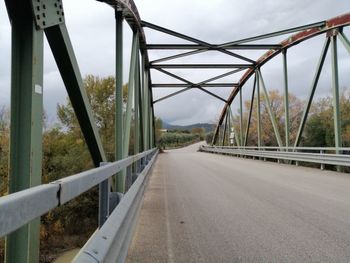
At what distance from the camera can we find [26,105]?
2551 mm

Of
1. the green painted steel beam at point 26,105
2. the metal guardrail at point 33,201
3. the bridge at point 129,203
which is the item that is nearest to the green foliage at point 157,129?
the bridge at point 129,203

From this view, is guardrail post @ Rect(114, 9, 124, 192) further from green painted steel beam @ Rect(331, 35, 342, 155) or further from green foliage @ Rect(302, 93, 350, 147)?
green foliage @ Rect(302, 93, 350, 147)

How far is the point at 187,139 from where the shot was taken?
123812 millimetres

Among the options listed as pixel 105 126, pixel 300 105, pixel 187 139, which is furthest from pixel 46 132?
pixel 187 139

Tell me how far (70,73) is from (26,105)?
98 cm

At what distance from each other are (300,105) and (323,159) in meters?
44.2

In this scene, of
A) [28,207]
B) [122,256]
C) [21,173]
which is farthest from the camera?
[122,256]

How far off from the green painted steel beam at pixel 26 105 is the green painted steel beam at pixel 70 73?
38 centimetres

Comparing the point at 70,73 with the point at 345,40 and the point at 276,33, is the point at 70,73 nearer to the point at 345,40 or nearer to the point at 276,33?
the point at 345,40

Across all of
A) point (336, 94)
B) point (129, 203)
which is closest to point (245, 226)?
point (129, 203)

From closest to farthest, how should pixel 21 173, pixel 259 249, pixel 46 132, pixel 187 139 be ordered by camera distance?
pixel 21 173
pixel 259 249
pixel 46 132
pixel 187 139

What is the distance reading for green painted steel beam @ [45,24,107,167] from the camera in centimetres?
312

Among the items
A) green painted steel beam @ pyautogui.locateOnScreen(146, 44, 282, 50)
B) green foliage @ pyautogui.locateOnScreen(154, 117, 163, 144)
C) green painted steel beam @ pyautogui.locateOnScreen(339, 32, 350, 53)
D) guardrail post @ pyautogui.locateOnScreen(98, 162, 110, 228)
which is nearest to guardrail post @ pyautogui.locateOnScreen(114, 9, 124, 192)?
guardrail post @ pyautogui.locateOnScreen(98, 162, 110, 228)

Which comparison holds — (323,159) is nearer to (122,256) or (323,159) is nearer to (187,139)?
(122,256)
